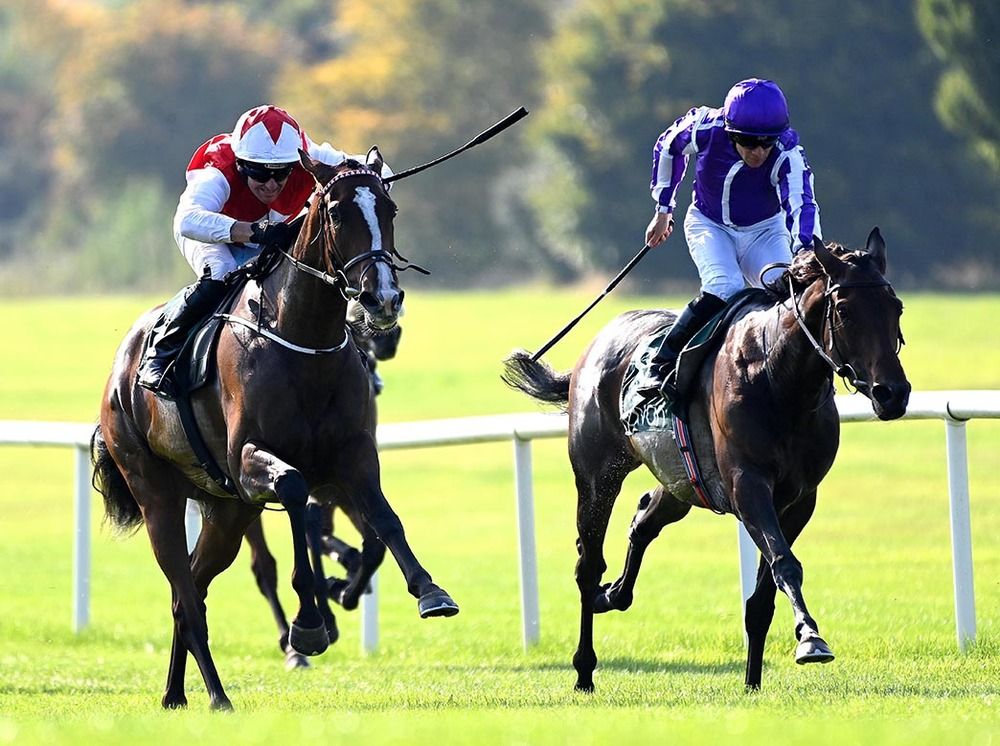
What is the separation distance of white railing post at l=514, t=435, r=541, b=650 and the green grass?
0.45 ft

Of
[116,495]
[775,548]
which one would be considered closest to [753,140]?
[775,548]

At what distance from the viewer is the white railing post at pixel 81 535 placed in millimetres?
10812

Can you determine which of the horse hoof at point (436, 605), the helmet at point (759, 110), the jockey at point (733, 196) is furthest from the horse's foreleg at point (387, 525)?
the helmet at point (759, 110)

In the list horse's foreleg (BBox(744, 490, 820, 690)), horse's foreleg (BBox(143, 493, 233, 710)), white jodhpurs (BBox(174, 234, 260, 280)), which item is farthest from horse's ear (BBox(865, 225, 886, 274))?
horse's foreleg (BBox(143, 493, 233, 710))

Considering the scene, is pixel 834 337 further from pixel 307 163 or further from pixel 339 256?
pixel 307 163

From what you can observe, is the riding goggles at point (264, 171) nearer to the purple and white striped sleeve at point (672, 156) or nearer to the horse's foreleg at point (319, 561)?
the purple and white striped sleeve at point (672, 156)

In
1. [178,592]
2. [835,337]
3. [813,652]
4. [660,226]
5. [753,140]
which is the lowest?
[813,652]

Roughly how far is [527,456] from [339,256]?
2889 mm

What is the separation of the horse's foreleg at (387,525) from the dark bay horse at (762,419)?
1166 mm

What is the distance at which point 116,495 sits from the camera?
28.2ft

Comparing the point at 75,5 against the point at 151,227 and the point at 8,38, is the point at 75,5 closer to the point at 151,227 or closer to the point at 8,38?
the point at 8,38

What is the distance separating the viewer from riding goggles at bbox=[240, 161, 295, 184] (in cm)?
788

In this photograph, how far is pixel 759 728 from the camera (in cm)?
566

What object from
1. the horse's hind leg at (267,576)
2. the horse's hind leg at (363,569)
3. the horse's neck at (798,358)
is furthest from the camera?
the horse's hind leg at (267,576)
